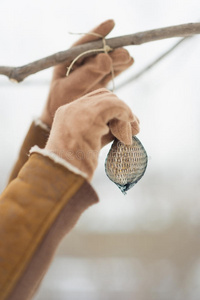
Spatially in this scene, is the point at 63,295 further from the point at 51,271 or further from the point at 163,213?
the point at 163,213

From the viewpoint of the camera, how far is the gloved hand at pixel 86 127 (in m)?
0.43

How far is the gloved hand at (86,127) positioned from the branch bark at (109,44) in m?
0.20

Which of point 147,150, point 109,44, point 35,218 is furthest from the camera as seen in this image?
point 147,150

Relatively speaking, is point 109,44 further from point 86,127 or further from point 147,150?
point 147,150

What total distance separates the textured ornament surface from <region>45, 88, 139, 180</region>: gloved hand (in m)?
0.04

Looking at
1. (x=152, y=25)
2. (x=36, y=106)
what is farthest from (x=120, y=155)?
(x=36, y=106)

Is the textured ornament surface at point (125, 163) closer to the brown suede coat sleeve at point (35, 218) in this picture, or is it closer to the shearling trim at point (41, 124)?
→ the brown suede coat sleeve at point (35, 218)

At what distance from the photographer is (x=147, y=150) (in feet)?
4.04

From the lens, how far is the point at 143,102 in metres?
1.20

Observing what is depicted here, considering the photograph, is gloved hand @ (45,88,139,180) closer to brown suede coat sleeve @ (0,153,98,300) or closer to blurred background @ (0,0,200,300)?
brown suede coat sleeve @ (0,153,98,300)

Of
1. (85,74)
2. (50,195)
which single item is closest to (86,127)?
(50,195)

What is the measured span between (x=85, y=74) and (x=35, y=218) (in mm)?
326

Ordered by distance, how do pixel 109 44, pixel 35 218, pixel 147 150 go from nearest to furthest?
pixel 35 218
pixel 109 44
pixel 147 150

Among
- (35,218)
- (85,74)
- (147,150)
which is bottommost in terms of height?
(147,150)
